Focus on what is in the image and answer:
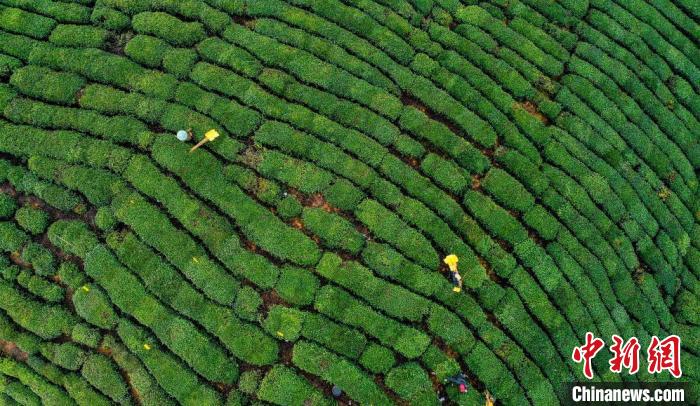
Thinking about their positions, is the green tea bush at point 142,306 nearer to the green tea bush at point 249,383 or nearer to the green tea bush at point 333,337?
the green tea bush at point 249,383

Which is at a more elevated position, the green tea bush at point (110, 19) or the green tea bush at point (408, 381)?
the green tea bush at point (110, 19)

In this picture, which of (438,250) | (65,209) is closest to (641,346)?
(438,250)

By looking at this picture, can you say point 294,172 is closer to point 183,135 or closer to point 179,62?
point 183,135

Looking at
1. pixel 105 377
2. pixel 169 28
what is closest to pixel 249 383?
pixel 105 377

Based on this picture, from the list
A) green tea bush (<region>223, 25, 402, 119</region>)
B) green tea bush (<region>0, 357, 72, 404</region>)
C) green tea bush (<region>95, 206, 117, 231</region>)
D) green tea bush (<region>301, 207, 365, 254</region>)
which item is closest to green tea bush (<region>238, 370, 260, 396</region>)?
green tea bush (<region>301, 207, 365, 254</region>)

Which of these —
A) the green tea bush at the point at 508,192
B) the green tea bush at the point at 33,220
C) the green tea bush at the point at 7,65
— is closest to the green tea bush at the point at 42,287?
the green tea bush at the point at 33,220

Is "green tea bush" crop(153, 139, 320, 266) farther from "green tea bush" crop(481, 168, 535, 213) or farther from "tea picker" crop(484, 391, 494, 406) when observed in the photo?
"tea picker" crop(484, 391, 494, 406)
